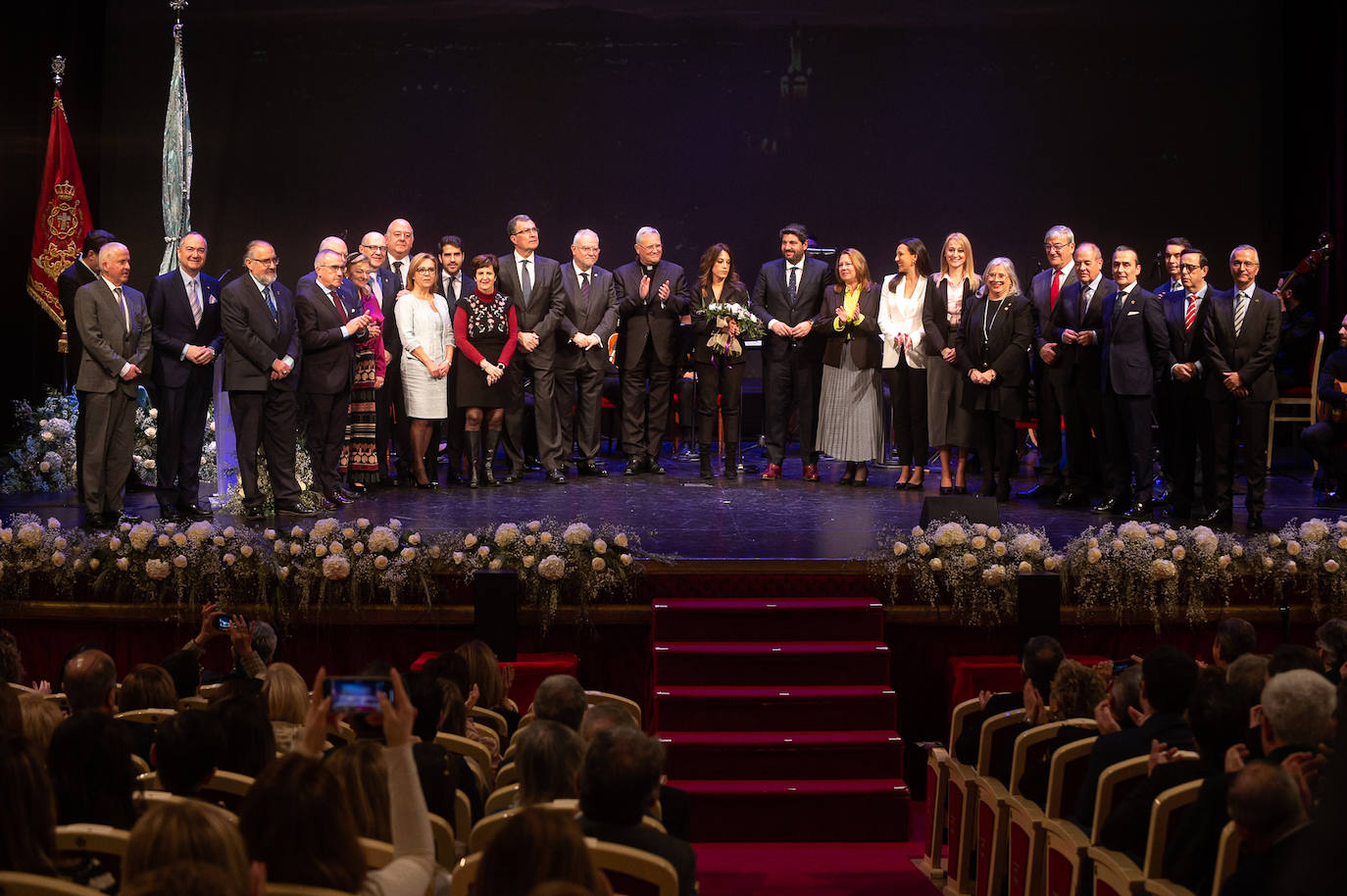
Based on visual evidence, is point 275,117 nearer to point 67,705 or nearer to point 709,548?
point 709,548

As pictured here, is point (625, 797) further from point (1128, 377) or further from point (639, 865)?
point (1128, 377)

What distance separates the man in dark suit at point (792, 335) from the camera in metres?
9.11

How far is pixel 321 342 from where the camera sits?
7918 mm

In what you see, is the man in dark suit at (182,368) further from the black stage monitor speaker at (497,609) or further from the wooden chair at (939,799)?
the wooden chair at (939,799)

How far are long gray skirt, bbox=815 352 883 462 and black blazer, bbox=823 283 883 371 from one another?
0.18ft

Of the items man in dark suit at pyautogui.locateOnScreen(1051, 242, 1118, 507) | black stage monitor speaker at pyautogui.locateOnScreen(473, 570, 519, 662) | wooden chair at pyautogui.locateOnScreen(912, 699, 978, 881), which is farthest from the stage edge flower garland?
man in dark suit at pyautogui.locateOnScreen(1051, 242, 1118, 507)

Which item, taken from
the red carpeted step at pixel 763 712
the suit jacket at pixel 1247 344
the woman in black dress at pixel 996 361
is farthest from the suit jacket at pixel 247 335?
the suit jacket at pixel 1247 344

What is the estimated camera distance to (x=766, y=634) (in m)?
6.11

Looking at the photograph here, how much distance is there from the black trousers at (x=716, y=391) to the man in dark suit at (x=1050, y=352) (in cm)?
196

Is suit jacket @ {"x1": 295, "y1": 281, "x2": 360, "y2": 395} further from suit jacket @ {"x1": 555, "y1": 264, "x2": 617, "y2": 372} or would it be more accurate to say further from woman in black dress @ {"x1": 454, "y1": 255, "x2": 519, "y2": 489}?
suit jacket @ {"x1": 555, "y1": 264, "x2": 617, "y2": 372}

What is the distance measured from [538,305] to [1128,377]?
3782 mm

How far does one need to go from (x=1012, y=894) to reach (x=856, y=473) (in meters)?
5.11

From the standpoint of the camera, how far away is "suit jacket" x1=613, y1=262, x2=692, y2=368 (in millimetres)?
9398

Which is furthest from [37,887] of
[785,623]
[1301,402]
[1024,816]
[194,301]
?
[1301,402]
